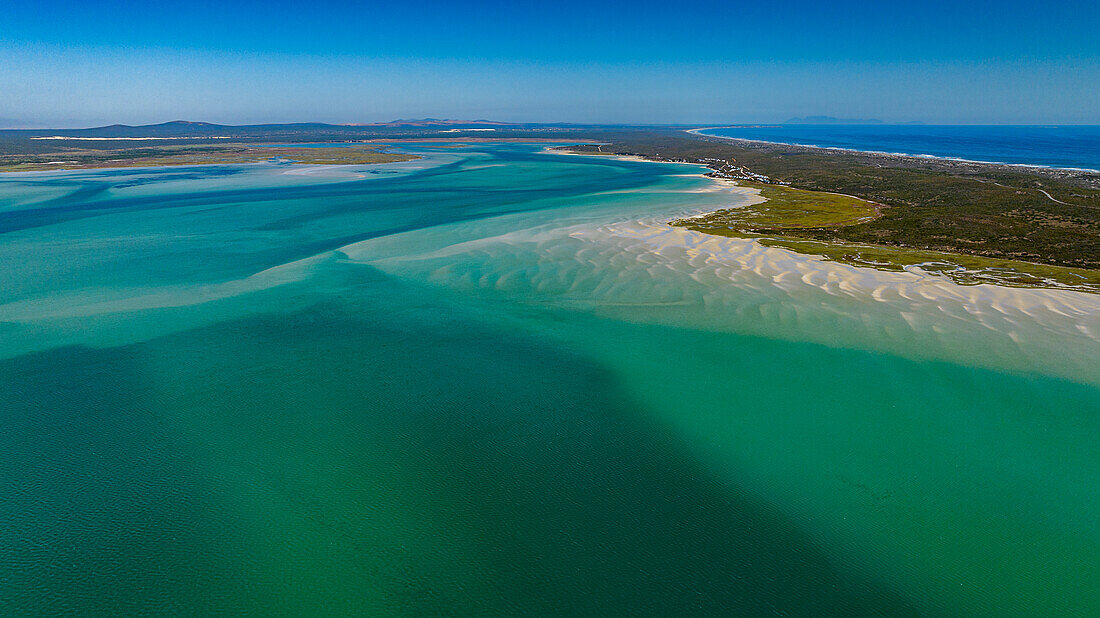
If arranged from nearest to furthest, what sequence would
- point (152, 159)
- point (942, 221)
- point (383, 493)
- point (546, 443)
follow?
point (383, 493), point (546, 443), point (942, 221), point (152, 159)

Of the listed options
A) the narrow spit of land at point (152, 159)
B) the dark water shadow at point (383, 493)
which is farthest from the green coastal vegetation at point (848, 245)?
the narrow spit of land at point (152, 159)

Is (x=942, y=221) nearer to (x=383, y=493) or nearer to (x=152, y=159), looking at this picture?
(x=383, y=493)

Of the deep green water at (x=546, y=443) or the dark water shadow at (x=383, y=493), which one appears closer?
the dark water shadow at (x=383, y=493)

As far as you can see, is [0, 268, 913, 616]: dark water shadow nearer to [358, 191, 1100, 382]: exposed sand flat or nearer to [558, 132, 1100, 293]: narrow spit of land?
[358, 191, 1100, 382]: exposed sand flat

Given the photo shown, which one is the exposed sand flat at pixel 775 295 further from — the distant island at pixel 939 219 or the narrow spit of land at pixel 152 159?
the narrow spit of land at pixel 152 159

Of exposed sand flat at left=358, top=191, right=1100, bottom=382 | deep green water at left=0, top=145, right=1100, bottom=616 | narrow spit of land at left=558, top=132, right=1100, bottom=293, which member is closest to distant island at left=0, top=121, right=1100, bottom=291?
narrow spit of land at left=558, top=132, right=1100, bottom=293

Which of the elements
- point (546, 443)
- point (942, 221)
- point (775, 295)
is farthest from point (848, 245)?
point (546, 443)

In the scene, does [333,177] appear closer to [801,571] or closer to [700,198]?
[700,198]
